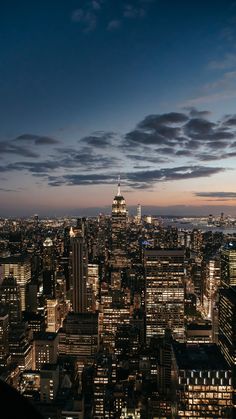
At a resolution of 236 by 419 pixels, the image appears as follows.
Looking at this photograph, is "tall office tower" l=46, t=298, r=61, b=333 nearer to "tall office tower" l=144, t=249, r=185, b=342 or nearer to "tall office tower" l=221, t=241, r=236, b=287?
"tall office tower" l=144, t=249, r=185, b=342

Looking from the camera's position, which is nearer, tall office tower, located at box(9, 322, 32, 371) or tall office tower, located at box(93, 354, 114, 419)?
tall office tower, located at box(93, 354, 114, 419)

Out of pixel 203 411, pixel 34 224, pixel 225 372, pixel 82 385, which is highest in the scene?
pixel 34 224

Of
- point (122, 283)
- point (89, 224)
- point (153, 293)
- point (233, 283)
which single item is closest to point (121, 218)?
point (89, 224)

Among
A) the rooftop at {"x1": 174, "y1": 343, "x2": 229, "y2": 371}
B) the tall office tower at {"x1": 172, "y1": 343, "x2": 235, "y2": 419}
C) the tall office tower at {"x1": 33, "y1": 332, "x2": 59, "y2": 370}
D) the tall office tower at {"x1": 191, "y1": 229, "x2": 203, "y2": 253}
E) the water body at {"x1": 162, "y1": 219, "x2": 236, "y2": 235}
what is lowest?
the tall office tower at {"x1": 33, "y1": 332, "x2": 59, "y2": 370}

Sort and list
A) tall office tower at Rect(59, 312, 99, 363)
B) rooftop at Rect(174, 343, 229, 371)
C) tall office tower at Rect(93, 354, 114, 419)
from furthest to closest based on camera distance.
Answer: tall office tower at Rect(59, 312, 99, 363), tall office tower at Rect(93, 354, 114, 419), rooftop at Rect(174, 343, 229, 371)

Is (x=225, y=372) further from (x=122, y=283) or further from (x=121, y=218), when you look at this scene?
Result: (x=121, y=218)

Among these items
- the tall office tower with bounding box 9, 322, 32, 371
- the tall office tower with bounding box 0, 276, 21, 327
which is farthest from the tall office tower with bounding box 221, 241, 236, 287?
the tall office tower with bounding box 0, 276, 21, 327
